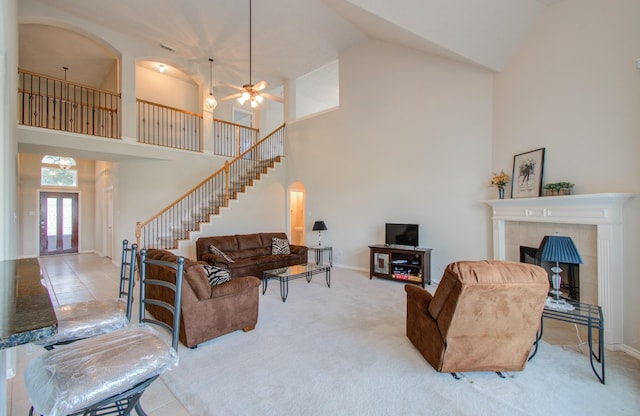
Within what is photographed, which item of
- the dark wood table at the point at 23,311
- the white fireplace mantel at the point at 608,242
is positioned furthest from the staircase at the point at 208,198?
the white fireplace mantel at the point at 608,242

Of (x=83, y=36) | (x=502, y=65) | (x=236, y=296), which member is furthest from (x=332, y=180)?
(x=83, y=36)

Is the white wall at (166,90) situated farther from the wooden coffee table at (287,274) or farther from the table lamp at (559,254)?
the table lamp at (559,254)

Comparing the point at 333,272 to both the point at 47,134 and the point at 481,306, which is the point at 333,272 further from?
the point at 47,134

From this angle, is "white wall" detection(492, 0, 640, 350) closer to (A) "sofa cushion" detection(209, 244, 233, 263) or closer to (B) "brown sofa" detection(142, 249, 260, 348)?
(B) "brown sofa" detection(142, 249, 260, 348)

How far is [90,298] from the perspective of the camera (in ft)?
15.3

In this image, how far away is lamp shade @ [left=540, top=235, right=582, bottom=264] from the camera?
8.63 ft

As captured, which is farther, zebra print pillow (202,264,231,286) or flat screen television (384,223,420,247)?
flat screen television (384,223,420,247)

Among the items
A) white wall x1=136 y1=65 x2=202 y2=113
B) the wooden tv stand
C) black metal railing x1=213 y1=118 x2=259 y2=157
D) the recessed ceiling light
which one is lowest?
the wooden tv stand

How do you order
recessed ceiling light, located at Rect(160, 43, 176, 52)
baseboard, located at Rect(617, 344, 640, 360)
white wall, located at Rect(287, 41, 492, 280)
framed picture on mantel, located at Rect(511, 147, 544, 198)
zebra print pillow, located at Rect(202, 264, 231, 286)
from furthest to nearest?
recessed ceiling light, located at Rect(160, 43, 176, 52) < white wall, located at Rect(287, 41, 492, 280) < framed picture on mantel, located at Rect(511, 147, 544, 198) < zebra print pillow, located at Rect(202, 264, 231, 286) < baseboard, located at Rect(617, 344, 640, 360)

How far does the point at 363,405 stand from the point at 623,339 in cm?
292

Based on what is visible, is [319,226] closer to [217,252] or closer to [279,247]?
[279,247]

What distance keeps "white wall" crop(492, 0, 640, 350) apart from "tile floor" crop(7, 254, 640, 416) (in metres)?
0.55

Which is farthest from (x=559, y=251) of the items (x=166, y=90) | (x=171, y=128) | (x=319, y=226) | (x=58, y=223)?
(x=58, y=223)

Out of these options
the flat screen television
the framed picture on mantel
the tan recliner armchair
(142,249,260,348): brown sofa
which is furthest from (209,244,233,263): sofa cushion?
the framed picture on mantel
